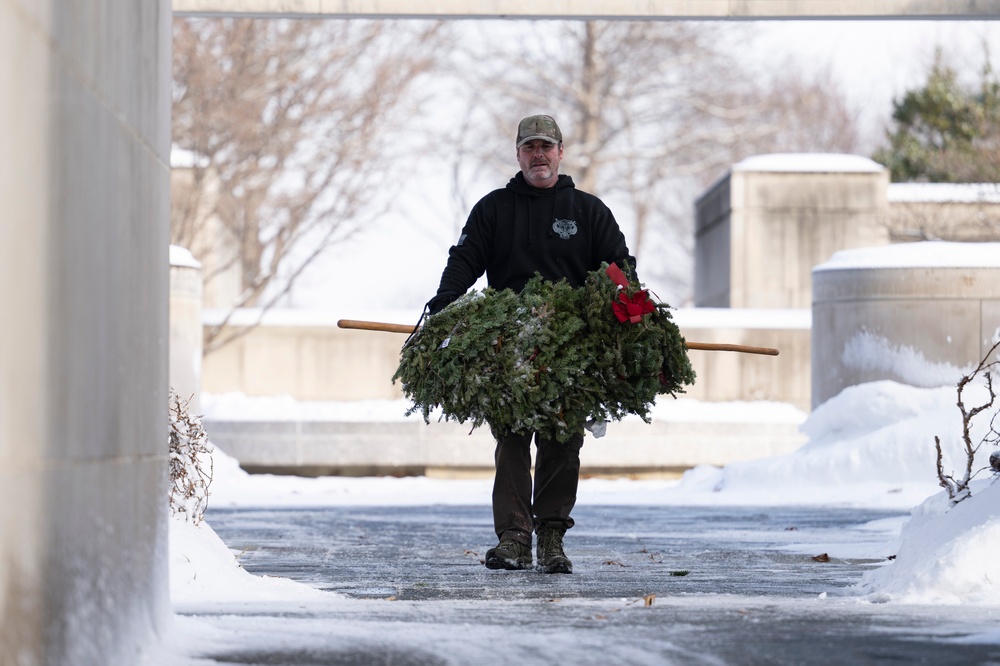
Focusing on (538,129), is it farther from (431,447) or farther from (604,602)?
(431,447)

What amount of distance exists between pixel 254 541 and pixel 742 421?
1018 centimetres

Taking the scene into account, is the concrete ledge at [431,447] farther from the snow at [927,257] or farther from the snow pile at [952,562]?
the snow pile at [952,562]

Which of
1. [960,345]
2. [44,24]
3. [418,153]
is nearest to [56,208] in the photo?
[44,24]

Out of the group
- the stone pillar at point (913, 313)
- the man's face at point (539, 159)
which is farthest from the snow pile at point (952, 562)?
the stone pillar at point (913, 313)

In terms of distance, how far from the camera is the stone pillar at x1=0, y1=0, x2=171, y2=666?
3.41 metres

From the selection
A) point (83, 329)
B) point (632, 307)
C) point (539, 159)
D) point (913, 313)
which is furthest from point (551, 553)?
point (913, 313)

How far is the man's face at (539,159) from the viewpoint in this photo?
785cm

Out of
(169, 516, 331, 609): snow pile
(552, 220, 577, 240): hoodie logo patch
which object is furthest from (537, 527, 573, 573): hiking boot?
(552, 220, 577, 240): hoodie logo patch

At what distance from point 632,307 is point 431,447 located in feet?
37.6

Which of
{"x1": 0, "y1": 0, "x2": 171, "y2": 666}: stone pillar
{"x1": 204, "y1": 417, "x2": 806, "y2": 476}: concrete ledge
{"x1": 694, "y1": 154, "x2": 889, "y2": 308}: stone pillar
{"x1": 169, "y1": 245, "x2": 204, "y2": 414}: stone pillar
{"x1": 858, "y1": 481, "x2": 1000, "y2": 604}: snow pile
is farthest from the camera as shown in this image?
{"x1": 694, "y1": 154, "x2": 889, "y2": 308}: stone pillar

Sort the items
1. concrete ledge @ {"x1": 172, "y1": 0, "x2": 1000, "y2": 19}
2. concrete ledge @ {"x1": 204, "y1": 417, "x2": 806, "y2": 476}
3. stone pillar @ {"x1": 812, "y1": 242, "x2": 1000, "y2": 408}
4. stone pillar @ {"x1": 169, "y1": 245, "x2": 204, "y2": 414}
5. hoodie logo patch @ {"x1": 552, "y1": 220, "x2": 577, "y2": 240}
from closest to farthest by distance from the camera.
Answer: hoodie logo patch @ {"x1": 552, "y1": 220, "x2": 577, "y2": 240}
concrete ledge @ {"x1": 172, "y1": 0, "x2": 1000, "y2": 19}
stone pillar @ {"x1": 812, "y1": 242, "x2": 1000, "y2": 408}
stone pillar @ {"x1": 169, "y1": 245, "x2": 204, "y2": 414}
concrete ledge @ {"x1": 204, "y1": 417, "x2": 806, "y2": 476}

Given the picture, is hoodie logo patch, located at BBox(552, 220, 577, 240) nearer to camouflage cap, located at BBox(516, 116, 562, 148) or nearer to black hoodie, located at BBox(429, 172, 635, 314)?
black hoodie, located at BBox(429, 172, 635, 314)

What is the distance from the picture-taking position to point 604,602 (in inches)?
240

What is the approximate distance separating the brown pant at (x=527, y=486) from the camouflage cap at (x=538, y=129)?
4.36 ft
